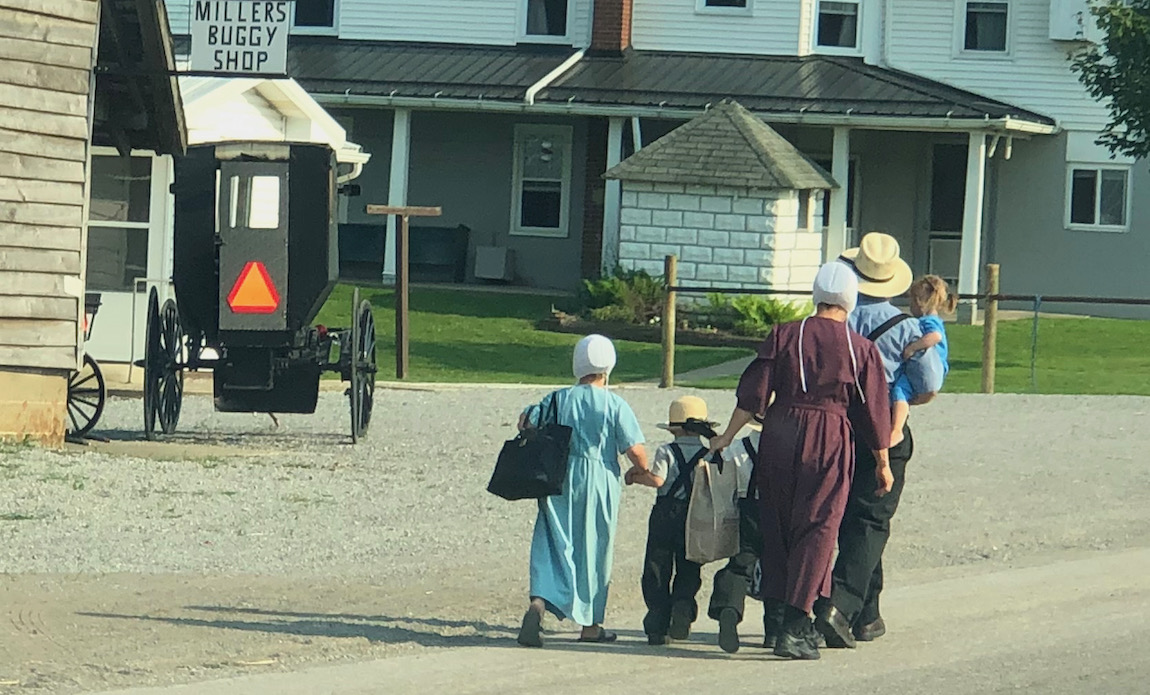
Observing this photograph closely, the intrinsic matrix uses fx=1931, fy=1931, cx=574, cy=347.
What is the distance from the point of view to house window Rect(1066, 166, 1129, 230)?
33.0 meters

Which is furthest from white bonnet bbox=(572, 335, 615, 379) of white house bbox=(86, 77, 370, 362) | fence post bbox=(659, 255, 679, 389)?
fence post bbox=(659, 255, 679, 389)

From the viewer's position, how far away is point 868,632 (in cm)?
895

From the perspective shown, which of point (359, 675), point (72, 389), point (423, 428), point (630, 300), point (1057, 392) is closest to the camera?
point (359, 675)

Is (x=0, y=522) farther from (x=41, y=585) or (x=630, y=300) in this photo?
(x=630, y=300)

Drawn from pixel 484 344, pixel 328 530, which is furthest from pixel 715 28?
pixel 328 530

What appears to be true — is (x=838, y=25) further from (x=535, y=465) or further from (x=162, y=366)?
(x=535, y=465)

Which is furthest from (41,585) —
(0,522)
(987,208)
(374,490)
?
(987,208)

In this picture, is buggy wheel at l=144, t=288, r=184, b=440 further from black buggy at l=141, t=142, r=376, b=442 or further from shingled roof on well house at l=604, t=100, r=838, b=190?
A: shingled roof on well house at l=604, t=100, r=838, b=190

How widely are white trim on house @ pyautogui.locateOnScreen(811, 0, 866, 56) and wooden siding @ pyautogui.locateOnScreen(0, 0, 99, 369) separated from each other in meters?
21.5

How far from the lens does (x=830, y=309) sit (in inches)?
332

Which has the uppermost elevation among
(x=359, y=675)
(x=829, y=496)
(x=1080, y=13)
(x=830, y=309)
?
(x=1080, y=13)

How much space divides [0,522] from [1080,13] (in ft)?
81.5

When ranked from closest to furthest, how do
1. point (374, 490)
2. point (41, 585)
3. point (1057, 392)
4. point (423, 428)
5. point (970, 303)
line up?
point (41, 585) → point (374, 490) → point (423, 428) → point (1057, 392) → point (970, 303)

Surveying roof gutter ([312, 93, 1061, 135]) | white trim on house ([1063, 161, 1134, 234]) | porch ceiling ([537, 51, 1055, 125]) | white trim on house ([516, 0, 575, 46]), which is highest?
white trim on house ([516, 0, 575, 46])
